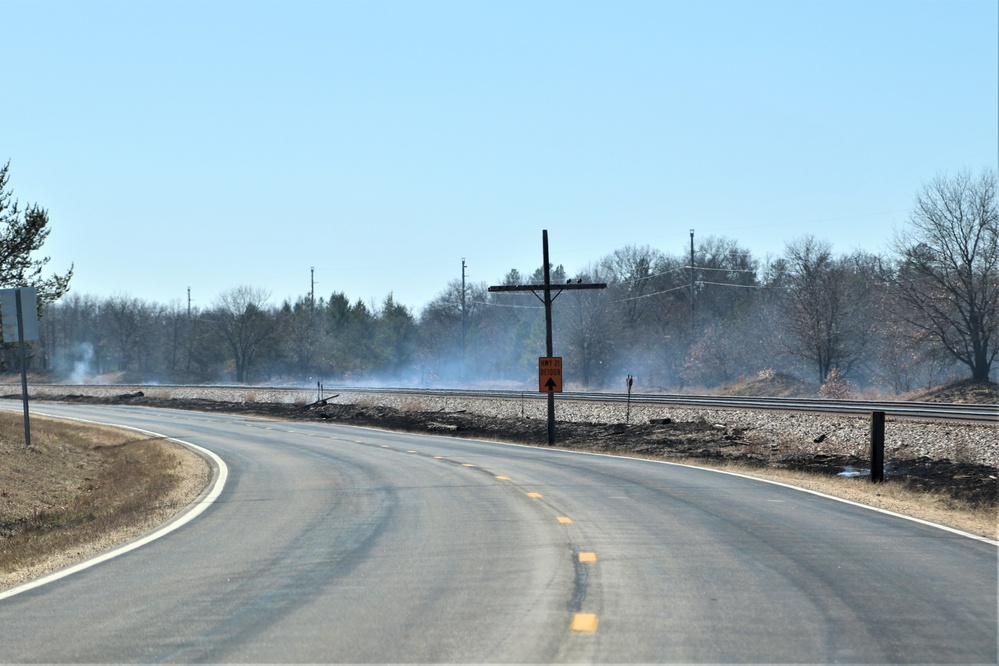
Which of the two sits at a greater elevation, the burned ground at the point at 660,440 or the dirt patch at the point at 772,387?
the dirt patch at the point at 772,387

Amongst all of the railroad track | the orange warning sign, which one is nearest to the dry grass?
the railroad track

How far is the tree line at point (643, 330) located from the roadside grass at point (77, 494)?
6.23m

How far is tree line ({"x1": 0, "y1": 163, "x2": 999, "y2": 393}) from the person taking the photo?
4734 cm

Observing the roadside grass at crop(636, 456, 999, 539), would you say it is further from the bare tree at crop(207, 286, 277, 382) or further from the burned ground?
the bare tree at crop(207, 286, 277, 382)

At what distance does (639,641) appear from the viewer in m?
6.96

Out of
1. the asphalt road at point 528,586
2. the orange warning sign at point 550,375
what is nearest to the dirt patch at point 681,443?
the orange warning sign at point 550,375

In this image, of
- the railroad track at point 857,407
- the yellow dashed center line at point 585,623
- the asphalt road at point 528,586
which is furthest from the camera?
the railroad track at point 857,407

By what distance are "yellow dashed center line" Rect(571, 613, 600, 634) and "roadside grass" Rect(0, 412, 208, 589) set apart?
583cm

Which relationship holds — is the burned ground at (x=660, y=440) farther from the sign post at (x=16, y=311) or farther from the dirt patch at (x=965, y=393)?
the sign post at (x=16, y=311)

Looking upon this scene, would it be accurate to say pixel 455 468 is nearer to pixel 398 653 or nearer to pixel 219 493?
pixel 219 493

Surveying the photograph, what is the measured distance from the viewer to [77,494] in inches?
875

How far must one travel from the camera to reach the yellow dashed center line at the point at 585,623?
7230 millimetres

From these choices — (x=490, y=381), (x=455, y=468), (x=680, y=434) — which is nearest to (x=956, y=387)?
(x=680, y=434)

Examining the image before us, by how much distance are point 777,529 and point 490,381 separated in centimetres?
7544
